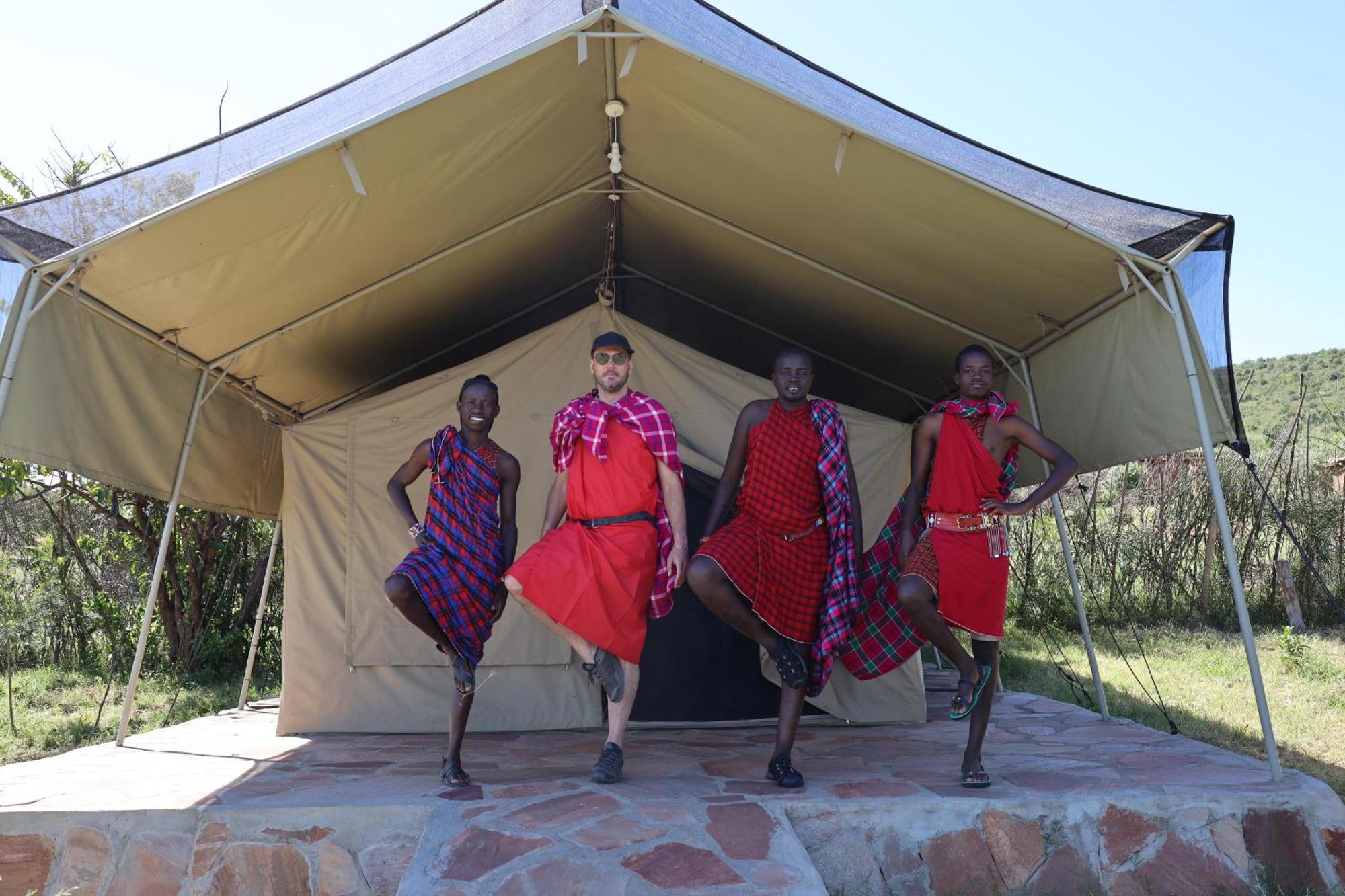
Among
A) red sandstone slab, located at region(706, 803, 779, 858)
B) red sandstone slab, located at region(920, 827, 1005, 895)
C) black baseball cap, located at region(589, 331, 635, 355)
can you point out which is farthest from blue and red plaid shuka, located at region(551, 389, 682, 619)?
red sandstone slab, located at region(920, 827, 1005, 895)

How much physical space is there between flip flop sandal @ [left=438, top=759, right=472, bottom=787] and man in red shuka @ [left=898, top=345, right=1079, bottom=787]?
5.42ft

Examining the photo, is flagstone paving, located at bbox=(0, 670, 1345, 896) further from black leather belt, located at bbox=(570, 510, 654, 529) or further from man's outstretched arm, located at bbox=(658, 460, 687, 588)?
black leather belt, located at bbox=(570, 510, 654, 529)

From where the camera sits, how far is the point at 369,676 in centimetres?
495

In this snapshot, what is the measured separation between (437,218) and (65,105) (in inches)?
272

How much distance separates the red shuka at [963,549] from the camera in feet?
11.1

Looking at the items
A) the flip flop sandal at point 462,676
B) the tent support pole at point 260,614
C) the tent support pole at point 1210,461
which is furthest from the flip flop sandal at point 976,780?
the tent support pole at point 260,614

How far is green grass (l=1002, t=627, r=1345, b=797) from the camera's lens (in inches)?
184

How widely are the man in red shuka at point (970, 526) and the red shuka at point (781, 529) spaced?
37 centimetres

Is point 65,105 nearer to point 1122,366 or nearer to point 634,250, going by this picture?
point 634,250

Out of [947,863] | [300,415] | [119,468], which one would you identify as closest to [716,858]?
[947,863]

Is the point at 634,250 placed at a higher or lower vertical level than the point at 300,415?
higher

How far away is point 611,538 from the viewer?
11.5 feet

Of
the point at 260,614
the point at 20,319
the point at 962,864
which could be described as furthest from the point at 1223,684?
the point at 20,319

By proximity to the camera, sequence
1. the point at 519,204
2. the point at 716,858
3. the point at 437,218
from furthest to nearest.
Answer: the point at 519,204 < the point at 437,218 < the point at 716,858
